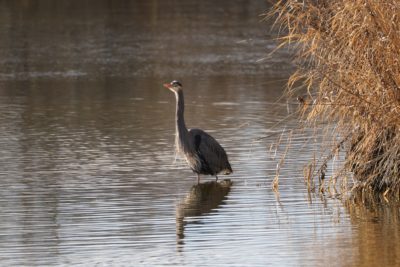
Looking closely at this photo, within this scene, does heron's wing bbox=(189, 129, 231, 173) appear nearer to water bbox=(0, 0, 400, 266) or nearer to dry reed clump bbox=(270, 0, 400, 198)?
water bbox=(0, 0, 400, 266)

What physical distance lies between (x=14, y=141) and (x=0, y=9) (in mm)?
25637

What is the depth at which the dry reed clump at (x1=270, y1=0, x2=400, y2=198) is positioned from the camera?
36.8ft

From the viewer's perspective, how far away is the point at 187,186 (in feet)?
43.8

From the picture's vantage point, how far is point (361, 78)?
1141 centimetres

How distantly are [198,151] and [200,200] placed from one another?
1353mm

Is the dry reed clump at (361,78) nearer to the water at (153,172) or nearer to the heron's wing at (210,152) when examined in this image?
the water at (153,172)

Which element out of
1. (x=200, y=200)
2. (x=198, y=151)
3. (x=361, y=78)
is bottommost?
(x=200, y=200)

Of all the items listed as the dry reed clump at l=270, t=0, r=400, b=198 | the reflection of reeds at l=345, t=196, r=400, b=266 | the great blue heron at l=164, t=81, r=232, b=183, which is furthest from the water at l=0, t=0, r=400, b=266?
the dry reed clump at l=270, t=0, r=400, b=198

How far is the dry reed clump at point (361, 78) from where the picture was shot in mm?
11211

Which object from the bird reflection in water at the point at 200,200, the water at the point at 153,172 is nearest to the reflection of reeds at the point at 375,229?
the water at the point at 153,172

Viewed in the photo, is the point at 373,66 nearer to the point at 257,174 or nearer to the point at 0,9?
the point at 257,174

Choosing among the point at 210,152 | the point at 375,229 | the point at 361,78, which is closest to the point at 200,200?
the point at 210,152

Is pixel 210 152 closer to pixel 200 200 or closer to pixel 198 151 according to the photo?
pixel 198 151

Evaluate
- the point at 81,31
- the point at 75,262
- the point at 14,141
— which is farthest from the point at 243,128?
the point at 81,31
